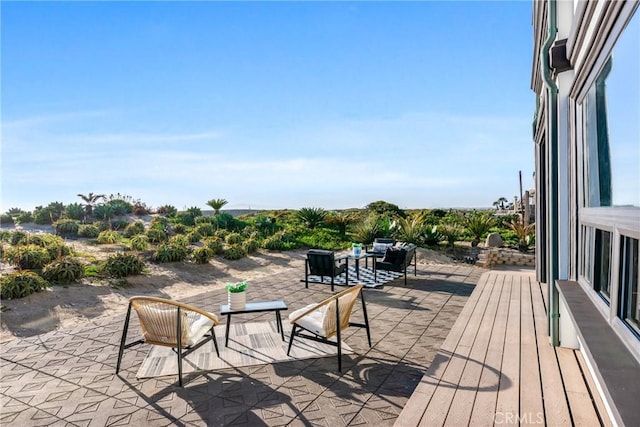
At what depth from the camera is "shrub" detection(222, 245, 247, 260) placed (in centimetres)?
1007

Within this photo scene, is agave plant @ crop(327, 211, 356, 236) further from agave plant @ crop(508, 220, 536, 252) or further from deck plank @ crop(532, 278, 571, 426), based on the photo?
deck plank @ crop(532, 278, 571, 426)

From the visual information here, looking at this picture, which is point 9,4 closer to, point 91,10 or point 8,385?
point 91,10

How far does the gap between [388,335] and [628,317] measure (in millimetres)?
2877

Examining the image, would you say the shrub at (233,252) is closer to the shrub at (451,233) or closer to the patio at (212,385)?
the patio at (212,385)

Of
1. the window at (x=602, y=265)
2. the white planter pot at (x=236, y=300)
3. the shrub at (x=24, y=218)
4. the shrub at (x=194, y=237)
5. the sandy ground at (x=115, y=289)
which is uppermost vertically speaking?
the shrub at (x=24, y=218)

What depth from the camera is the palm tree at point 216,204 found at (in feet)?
54.7

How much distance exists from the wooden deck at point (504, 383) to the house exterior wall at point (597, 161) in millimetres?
387

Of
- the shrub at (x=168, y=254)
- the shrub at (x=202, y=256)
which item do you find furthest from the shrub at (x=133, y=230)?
the shrub at (x=202, y=256)

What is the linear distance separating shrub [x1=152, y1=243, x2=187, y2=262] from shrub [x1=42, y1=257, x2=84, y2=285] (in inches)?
84.8

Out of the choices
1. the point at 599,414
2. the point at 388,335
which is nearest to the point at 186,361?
the point at 388,335

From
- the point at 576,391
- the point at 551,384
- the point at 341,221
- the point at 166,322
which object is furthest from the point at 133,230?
the point at 576,391

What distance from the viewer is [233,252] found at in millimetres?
10109

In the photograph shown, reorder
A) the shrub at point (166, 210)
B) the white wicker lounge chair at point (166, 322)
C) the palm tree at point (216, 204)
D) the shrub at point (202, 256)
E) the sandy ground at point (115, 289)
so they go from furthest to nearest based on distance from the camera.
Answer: the shrub at point (166, 210), the palm tree at point (216, 204), the shrub at point (202, 256), the sandy ground at point (115, 289), the white wicker lounge chair at point (166, 322)

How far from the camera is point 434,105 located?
32.3 ft
